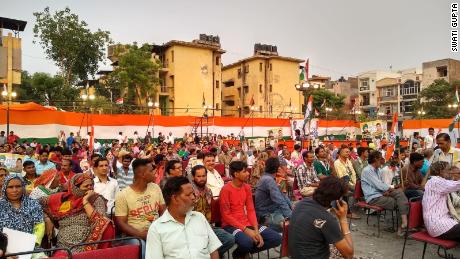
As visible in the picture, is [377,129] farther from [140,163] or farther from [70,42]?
[70,42]

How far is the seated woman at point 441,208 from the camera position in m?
4.75

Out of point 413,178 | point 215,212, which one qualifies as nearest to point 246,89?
A: point 413,178

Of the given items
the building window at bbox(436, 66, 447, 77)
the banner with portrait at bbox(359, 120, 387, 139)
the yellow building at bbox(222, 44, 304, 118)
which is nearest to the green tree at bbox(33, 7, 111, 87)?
the yellow building at bbox(222, 44, 304, 118)

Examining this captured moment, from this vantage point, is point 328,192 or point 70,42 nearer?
point 328,192

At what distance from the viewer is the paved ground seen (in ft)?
18.9

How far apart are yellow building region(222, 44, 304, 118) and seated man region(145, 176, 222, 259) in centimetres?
4295

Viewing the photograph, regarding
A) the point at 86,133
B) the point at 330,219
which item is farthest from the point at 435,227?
the point at 86,133

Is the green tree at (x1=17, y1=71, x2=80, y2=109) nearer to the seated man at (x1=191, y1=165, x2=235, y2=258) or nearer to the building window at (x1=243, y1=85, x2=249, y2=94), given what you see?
the building window at (x1=243, y1=85, x2=249, y2=94)

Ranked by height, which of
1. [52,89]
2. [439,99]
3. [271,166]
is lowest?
[271,166]

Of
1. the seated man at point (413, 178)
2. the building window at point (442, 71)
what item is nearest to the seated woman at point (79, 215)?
the seated man at point (413, 178)

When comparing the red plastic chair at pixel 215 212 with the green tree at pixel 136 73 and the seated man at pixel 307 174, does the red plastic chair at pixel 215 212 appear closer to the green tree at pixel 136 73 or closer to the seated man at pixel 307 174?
the seated man at pixel 307 174

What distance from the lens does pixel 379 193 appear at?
695cm

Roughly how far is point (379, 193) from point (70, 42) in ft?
113

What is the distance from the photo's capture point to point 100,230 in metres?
3.96
